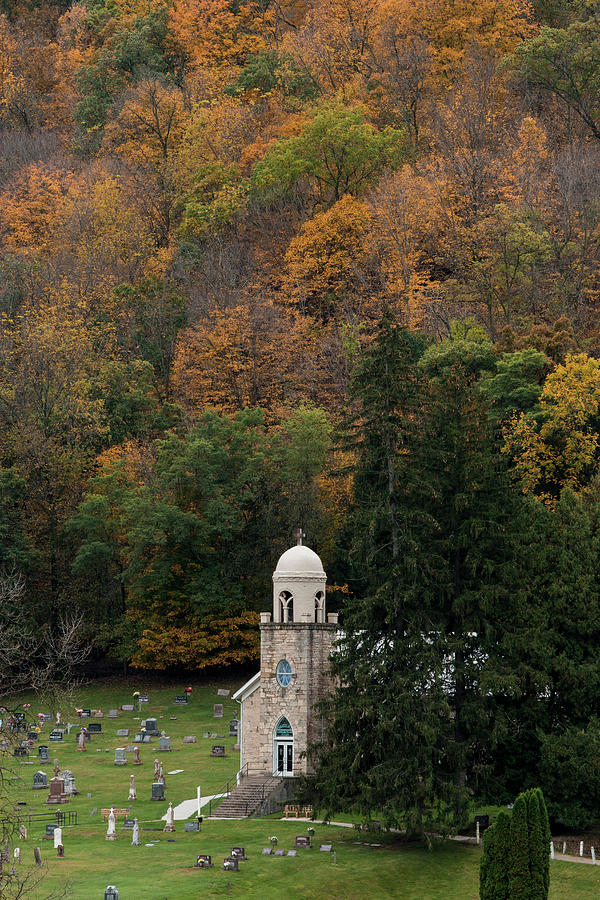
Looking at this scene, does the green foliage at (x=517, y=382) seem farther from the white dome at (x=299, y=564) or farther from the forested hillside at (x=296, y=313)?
the white dome at (x=299, y=564)

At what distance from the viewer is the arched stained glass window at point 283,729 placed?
4962 centimetres

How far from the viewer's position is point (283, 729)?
4969 centimetres

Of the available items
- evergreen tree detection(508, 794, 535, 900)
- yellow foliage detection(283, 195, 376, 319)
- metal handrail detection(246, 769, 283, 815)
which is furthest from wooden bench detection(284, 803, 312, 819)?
yellow foliage detection(283, 195, 376, 319)

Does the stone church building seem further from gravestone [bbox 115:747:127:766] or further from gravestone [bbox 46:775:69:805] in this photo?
gravestone [bbox 115:747:127:766]

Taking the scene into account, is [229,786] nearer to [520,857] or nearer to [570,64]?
[520,857]

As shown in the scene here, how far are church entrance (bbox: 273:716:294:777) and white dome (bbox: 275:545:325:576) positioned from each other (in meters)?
5.27

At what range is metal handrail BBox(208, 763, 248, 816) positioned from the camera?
160 feet

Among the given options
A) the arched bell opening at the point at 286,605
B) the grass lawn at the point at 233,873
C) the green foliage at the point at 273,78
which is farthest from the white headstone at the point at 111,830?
the green foliage at the point at 273,78

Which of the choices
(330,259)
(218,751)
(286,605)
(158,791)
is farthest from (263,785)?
(330,259)

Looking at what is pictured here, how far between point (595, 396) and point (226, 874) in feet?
111

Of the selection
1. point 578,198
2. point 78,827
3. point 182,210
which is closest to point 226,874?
point 78,827

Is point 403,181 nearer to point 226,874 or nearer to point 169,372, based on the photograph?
point 169,372

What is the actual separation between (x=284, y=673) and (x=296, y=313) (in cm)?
4037

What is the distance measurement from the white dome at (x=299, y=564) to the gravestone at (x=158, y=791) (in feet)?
28.0
